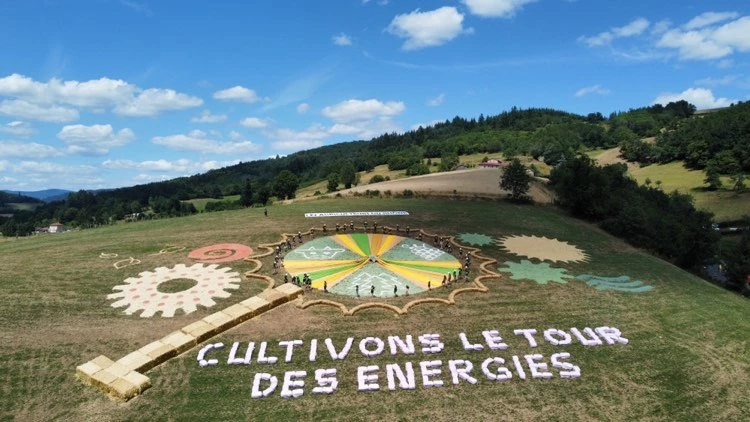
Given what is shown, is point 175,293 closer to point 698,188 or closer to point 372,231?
point 372,231

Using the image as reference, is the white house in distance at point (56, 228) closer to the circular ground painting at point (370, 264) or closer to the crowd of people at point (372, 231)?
the crowd of people at point (372, 231)

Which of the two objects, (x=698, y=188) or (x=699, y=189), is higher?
(x=698, y=188)

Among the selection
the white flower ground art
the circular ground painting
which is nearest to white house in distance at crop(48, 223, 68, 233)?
the white flower ground art

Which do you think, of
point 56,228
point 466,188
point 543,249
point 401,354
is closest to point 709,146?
point 466,188

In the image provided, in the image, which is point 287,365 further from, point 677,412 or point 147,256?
point 147,256

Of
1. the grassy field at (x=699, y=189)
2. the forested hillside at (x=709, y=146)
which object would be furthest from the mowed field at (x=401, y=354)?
the forested hillside at (x=709, y=146)

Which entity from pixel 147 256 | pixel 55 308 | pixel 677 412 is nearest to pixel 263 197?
pixel 147 256
